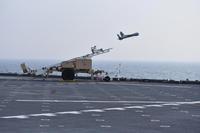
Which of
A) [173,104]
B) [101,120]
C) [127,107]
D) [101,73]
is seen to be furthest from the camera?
[101,73]

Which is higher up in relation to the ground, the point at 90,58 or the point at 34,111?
the point at 90,58

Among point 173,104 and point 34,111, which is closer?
point 34,111

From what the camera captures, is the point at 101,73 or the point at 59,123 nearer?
the point at 59,123

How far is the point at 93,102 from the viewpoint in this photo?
4212 centimetres

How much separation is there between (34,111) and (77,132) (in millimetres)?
9715

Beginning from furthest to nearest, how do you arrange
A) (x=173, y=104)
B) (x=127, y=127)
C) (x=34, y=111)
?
(x=173, y=104), (x=34, y=111), (x=127, y=127)

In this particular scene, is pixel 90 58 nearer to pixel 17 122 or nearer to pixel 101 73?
pixel 101 73

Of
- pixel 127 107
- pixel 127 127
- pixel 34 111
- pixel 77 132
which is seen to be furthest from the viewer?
pixel 127 107

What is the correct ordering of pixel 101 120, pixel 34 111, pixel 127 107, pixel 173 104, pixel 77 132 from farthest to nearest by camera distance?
pixel 173 104 < pixel 127 107 < pixel 34 111 < pixel 101 120 < pixel 77 132

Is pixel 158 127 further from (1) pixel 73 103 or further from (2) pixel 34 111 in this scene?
(1) pixel 73 103

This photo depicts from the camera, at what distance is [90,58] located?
8569 cm

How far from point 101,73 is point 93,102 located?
42.8 m

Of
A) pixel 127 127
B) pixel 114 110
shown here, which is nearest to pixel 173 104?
pixel 114 110

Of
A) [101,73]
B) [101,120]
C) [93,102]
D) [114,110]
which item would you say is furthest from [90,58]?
[101,120]
